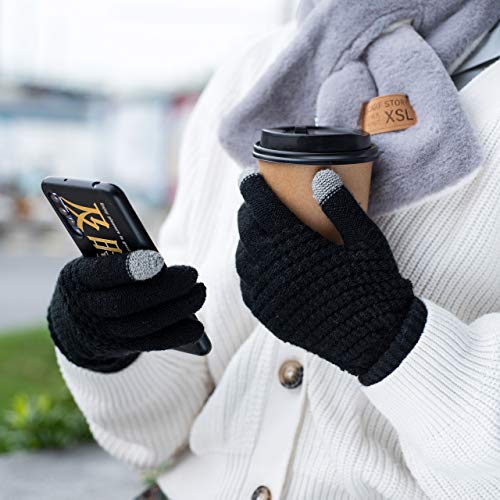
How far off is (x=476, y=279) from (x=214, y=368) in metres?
0.45

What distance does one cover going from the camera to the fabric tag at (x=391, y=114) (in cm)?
90

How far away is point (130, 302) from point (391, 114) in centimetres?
40

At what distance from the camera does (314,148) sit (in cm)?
79

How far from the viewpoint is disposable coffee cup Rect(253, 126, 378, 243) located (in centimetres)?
78

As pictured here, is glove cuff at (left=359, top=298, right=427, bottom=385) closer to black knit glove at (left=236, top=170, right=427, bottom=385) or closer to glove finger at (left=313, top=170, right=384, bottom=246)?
black knit glove at (left=236, top=170, right=427, bottom=385)

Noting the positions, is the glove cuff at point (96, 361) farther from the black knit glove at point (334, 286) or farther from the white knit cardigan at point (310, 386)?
the black knit glove at point (334, 286)

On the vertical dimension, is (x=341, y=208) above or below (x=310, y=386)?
above

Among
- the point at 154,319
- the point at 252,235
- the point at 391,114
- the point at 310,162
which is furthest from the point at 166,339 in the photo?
the point at 391,114

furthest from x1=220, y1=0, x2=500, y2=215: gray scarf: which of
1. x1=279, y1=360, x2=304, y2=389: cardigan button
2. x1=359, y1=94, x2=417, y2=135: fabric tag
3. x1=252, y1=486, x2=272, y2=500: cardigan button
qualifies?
x1=252, y1=486, x2=272, y2=500: cardigan button

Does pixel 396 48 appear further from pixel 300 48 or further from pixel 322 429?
pixel 322 429

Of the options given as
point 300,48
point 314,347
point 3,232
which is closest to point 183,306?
Answer: point 314,347

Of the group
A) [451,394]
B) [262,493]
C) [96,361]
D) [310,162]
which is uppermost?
[310,162]

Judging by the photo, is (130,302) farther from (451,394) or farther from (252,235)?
(451,394)

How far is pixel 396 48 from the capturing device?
93cm
